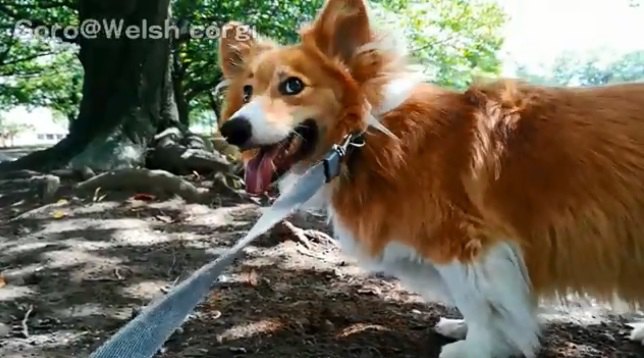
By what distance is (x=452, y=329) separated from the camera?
287cm

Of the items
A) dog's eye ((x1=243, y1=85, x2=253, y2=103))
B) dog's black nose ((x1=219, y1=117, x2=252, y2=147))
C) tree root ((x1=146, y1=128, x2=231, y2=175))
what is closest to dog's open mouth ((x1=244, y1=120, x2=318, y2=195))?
dog's black nose ((x1=219, y1=117, x2=252, y2=147))

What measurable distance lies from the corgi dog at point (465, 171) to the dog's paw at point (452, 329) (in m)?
0.08

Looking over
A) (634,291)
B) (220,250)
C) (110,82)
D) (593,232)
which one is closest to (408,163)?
(593,232)

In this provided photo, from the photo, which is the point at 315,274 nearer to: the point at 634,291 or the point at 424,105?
the point at 424,105

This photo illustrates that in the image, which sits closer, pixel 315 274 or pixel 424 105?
pixel 424 105

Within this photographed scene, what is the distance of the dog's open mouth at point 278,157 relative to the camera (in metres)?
2.58

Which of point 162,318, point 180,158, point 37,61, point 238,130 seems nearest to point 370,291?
point 238,130

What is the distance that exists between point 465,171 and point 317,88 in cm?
67

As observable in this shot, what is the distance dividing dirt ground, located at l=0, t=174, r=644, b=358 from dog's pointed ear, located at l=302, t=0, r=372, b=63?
118 centimetres

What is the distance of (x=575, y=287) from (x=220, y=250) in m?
2.28

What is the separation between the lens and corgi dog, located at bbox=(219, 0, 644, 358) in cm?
246

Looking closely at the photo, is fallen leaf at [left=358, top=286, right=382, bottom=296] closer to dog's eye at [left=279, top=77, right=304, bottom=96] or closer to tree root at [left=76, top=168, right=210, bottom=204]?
dog's eye at [left=279, top=77, right=304, bottom=96]

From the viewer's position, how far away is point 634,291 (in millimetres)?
2543

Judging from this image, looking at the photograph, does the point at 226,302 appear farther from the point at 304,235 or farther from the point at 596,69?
the point at 596,69
